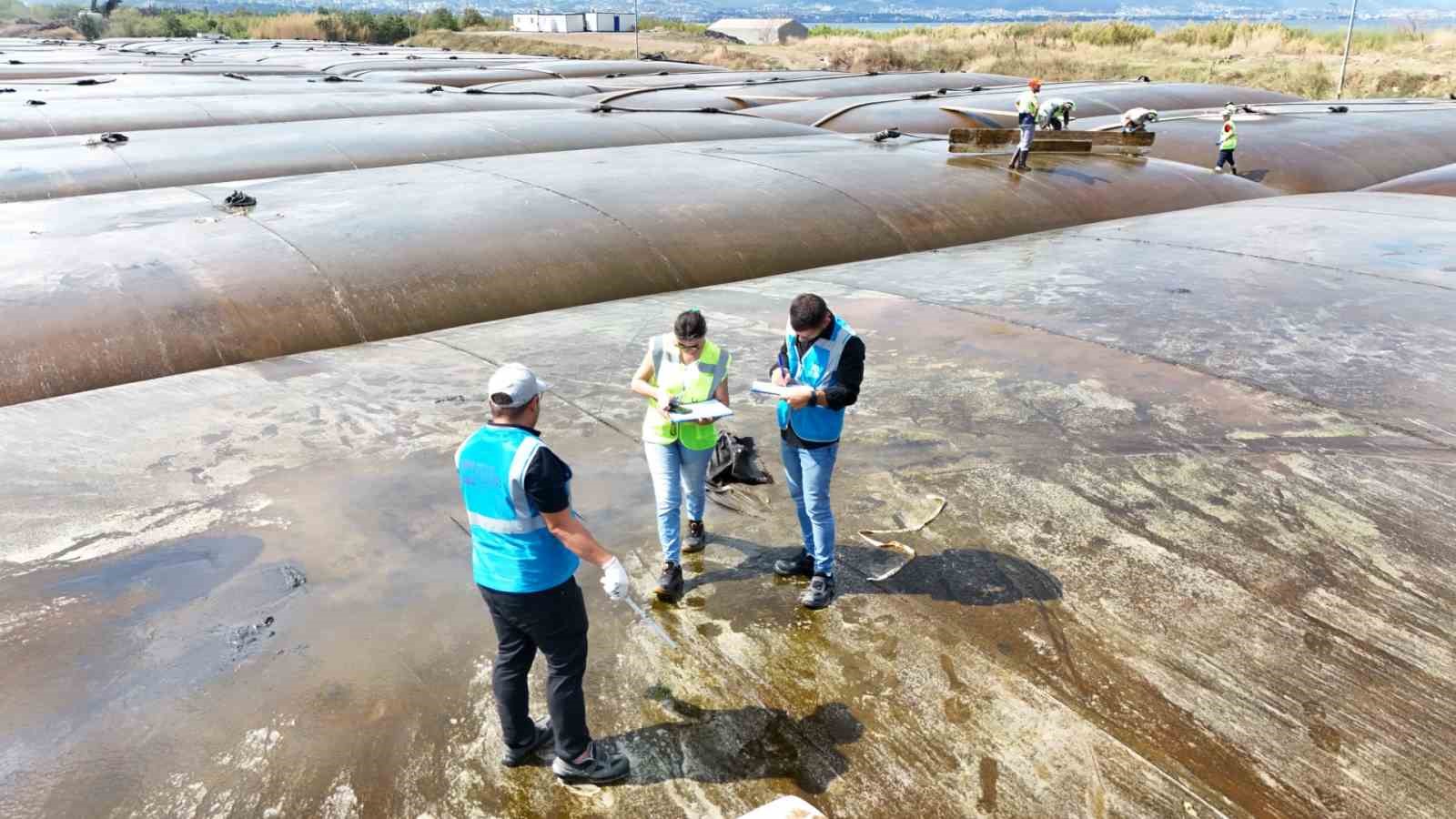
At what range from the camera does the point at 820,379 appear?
4648 millimetres

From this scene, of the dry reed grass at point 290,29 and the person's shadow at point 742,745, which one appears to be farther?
the dry reed grass at point 290,29

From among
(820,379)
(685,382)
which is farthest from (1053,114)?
(685,382)

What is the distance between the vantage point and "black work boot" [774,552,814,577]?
5016mm

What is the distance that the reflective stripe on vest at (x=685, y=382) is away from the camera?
4.71 metres

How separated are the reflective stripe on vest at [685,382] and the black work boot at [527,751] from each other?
160 cm

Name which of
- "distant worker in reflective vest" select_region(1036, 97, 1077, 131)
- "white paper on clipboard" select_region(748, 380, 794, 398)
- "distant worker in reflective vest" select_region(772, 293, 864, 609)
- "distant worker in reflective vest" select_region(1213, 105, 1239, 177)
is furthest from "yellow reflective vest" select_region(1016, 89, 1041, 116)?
"white paper on clipboard" select_region(748, 380, 794, 398)

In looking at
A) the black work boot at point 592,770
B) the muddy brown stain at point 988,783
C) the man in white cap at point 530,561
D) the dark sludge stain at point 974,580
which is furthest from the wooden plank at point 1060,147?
the black work boot at point 592,770

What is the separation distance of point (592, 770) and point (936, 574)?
90.5 inches

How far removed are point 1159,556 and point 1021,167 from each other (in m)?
12.2

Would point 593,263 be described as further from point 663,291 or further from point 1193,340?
point 1193,340

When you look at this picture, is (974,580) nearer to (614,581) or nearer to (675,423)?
(675,423)

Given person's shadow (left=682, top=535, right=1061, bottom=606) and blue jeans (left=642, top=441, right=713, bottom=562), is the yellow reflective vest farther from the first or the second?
blue jeans (left=642, top=441, right=713, bottom=562)

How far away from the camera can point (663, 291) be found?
11203 mm

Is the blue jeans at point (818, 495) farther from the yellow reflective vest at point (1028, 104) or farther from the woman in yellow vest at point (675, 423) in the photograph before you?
the yellow reflective vest at point (1028, 104)
